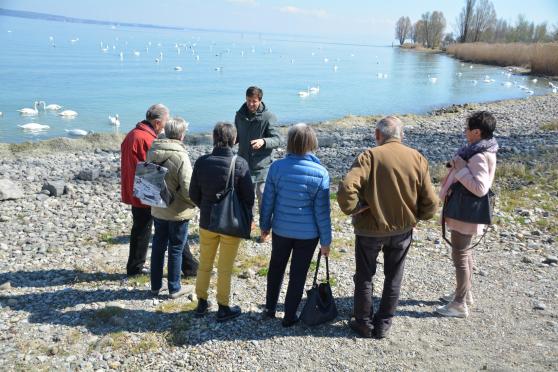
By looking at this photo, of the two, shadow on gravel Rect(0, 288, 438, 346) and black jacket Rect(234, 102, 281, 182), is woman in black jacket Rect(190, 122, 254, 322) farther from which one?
black jacket Rect(234, 102, 281, 182)

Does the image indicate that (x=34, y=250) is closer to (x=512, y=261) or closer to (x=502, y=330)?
(x=502, y=330)

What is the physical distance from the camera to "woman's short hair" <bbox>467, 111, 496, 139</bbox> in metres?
4.62

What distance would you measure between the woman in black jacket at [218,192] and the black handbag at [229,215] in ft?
0.16

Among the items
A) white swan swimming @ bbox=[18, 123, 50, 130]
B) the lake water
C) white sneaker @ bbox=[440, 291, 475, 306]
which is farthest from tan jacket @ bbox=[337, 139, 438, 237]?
white swan swimming @ bbox=[18, 123, 50, 130]

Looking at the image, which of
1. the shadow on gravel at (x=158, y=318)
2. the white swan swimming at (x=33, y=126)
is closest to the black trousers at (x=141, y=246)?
the shadow on gravel at (x=158, y=318)

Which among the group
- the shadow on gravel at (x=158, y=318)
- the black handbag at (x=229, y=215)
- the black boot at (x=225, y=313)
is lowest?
the shadow on gravel at (x=158, y=318)

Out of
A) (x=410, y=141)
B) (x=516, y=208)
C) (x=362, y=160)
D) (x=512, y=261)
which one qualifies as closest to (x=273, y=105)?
(x=410, y=141)

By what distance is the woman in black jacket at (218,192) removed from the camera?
4.53m

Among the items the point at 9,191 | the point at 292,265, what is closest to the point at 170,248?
the point at 292,265

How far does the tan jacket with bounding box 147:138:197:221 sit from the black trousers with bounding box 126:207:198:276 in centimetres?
76

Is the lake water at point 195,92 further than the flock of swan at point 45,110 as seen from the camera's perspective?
Yes

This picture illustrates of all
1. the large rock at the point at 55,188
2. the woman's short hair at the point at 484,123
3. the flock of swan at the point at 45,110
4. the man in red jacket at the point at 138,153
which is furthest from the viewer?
the flock of swan at the point at 45,110

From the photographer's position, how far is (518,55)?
6431 cm

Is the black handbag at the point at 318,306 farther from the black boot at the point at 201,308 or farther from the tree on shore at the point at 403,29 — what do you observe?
the tree on shore at the point at 403,29
